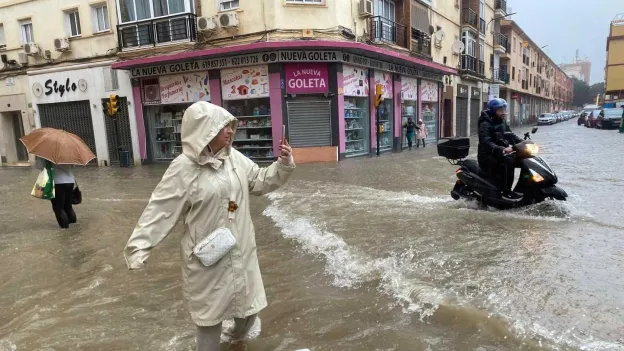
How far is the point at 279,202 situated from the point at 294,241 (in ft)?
9.44

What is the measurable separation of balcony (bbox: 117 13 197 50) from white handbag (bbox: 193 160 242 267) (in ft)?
49.1

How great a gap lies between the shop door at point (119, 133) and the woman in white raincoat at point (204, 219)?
17.2 meters

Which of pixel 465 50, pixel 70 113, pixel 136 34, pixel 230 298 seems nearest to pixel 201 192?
pixel 230 298

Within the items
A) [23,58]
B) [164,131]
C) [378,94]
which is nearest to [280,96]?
[378,94]

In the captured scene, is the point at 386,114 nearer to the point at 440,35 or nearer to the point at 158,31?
the point at 440,35

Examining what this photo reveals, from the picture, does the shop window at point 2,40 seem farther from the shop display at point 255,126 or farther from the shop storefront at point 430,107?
the shop storefront at point 430,107

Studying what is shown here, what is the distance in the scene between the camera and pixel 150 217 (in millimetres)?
2561

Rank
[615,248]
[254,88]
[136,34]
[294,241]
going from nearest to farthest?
[615,248], [294,241], [254,88], [136,34]

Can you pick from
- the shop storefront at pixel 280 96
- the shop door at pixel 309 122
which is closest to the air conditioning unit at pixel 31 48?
the shop storefront at pixel 280 96

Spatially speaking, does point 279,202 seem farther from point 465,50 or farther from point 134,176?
point 465,50

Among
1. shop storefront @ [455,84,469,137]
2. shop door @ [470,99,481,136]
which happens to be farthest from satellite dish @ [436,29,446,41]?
shop door @ [470,99,481,136]

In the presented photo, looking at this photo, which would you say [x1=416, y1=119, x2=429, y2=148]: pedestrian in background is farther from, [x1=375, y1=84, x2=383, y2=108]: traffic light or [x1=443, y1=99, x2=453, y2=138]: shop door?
[x1=443, y1=99, x2=453, y2=138]: shop door

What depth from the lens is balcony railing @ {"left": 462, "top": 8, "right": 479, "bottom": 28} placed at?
27672 millimetres

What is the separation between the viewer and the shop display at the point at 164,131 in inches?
707
